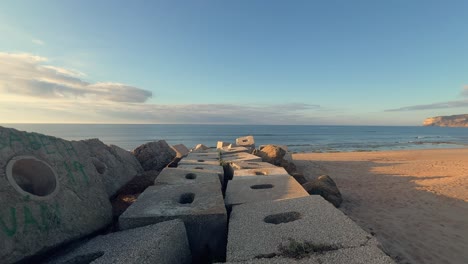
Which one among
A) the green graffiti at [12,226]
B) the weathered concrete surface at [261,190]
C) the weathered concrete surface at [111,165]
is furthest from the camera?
the weathered concrete surface at [111,165]

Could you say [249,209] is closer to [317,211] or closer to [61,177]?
[317,211]

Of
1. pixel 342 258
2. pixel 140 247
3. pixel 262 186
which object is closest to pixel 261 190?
pixel 262 186

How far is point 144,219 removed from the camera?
384 centimetres

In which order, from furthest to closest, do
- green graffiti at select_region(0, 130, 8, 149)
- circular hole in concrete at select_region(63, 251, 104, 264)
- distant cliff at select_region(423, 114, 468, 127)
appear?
1. distant cliff at select_region(423, 114, 468, 127)
2. green graffiti at select_region(0, 130, 8, 149)
3. circular hole in concrete at select_region(63, 251, 104, 264)

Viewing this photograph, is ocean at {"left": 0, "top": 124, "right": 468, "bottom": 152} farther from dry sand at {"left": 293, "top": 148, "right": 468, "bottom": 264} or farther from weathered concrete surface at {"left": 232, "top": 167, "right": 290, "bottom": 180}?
weathered concrete surface at {"left": 232, "top": 167, "right": 290, "bottom": 180}

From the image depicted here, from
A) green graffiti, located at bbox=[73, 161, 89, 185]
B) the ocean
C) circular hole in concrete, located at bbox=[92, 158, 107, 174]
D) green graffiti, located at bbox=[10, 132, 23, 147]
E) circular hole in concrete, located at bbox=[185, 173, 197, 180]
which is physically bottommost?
the ocean

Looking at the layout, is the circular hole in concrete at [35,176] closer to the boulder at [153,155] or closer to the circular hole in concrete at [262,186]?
the circular hole in concrete at [262,186]

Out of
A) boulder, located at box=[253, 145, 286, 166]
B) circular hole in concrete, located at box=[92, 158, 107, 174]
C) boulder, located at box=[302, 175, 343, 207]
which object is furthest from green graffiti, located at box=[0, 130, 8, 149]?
boulder, located at box=[253, 145, 286, 166]

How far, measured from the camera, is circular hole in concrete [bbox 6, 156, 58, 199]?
3832 mm

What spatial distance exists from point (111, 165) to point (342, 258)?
211 inches

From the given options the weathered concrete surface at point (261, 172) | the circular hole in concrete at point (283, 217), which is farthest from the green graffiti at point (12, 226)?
the weathered concrete surface at point (261, 172)

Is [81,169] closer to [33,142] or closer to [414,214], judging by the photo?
[33,142]

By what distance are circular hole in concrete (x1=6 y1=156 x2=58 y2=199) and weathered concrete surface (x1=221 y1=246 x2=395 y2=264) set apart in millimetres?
3001

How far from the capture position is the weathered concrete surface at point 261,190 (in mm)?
4949
